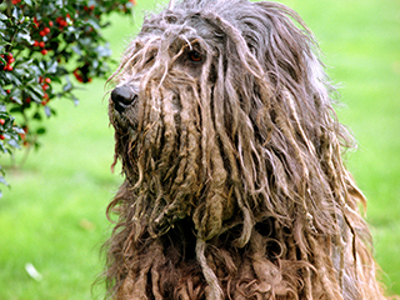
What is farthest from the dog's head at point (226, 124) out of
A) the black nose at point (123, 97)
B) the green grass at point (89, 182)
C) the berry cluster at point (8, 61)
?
the green grass at point (89, 182)

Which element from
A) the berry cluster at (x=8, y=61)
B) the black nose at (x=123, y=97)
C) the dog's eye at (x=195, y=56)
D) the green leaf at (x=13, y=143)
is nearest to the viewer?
the black nose at (x=123, y=97)

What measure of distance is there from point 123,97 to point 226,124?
46 cm

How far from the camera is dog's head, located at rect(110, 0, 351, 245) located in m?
2.38

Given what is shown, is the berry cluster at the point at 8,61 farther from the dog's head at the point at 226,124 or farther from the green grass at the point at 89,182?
the green grass at the point at 89,182

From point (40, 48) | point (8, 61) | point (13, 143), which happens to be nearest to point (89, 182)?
point (40, 48)

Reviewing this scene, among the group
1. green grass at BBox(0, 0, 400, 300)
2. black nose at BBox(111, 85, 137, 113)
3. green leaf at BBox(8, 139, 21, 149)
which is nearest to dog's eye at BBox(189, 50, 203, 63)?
black nose at BBox(111, 85, 137, 113)

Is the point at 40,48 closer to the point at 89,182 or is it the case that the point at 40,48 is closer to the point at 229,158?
the point at 229,158

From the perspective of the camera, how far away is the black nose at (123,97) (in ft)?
7.70

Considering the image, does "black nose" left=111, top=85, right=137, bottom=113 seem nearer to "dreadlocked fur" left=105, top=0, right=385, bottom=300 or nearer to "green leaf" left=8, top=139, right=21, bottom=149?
"dreadlocked fur" left=105, top=0, right=385, bottom=300

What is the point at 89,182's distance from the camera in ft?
20.8

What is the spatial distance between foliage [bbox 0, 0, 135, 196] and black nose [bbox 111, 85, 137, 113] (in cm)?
51

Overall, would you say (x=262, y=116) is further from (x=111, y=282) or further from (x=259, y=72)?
(x=111, y=282)

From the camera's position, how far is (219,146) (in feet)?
7.97

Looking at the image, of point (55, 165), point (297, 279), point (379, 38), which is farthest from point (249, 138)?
point (379, 38)
